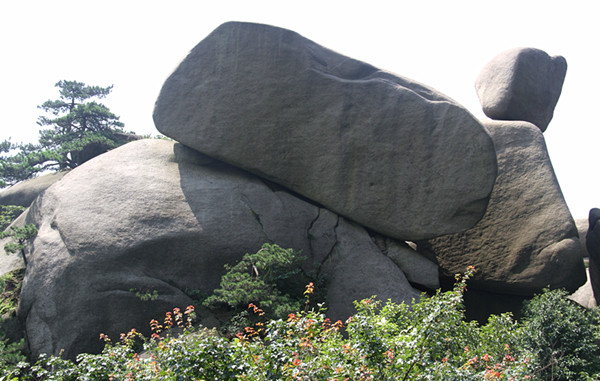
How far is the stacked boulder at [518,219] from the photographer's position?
11547 millimetres

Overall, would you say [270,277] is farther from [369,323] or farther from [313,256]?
[369,323]

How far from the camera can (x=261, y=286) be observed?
905 centimetres

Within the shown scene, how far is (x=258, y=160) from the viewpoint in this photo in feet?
38.2

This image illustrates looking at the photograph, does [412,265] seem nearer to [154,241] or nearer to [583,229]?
[154,241]

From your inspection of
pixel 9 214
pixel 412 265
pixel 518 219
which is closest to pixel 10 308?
pixel 9 214

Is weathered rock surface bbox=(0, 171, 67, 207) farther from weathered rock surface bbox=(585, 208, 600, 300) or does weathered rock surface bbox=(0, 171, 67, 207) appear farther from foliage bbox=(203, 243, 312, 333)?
weathered rock surface bbox=(585, 208, 600, 300)

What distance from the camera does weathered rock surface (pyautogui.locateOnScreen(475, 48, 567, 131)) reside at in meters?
14.2

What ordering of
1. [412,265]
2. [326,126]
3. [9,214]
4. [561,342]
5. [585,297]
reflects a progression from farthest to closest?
[585,297] < [9,214] < [412,265] < [326,126] < [561,342]

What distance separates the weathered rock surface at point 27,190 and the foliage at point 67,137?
25cm

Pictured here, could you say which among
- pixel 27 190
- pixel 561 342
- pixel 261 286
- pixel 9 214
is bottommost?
pixel 561 342

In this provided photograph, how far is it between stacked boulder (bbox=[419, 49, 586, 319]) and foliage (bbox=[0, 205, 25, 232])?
36.1 ft

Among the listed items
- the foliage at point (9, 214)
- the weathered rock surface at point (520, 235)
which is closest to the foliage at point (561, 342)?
the weathered rock surface at point (520, 235)

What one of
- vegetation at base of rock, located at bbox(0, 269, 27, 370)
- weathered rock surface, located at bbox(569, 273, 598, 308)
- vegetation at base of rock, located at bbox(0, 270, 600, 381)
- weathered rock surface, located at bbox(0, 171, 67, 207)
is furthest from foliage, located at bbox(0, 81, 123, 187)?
weathered rock surface, located at bbox(569, 273, 598, 308)

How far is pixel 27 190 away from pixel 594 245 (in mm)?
15967
